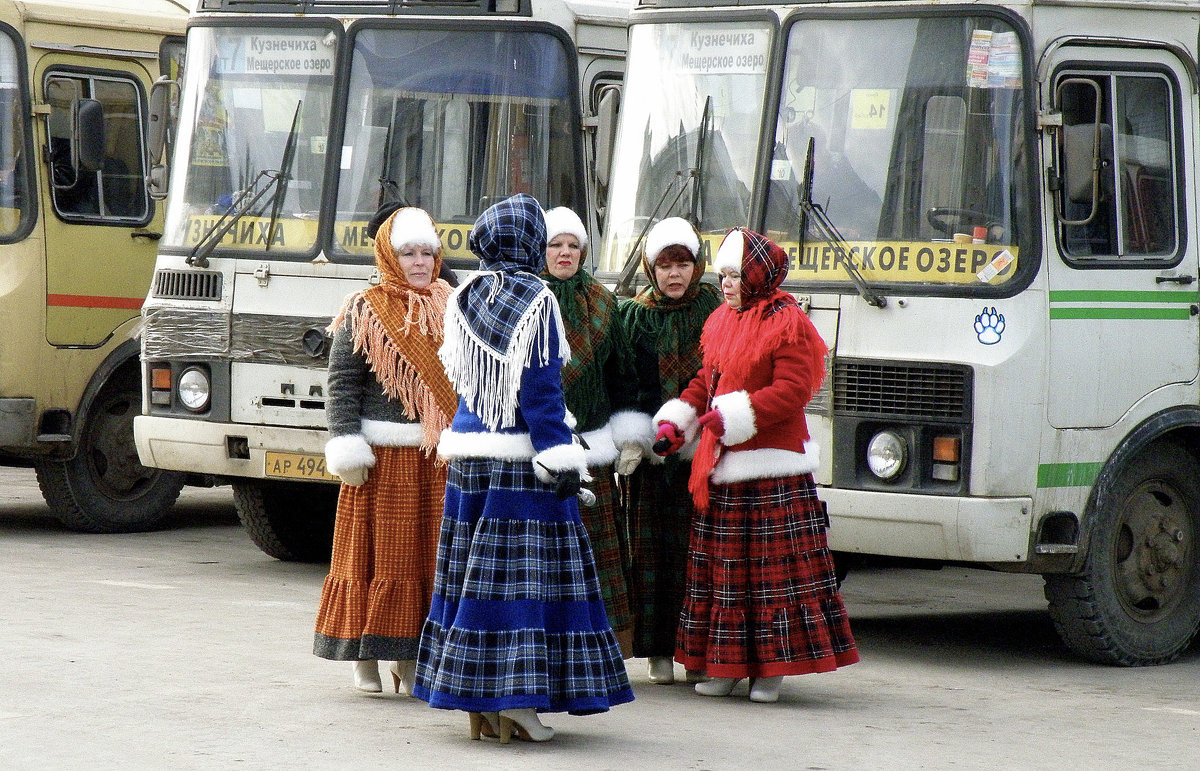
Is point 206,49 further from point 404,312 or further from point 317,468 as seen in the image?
point 404,312

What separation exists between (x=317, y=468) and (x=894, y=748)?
3957 millimetres

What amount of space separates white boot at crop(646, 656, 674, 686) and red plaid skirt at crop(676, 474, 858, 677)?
0.32 metres

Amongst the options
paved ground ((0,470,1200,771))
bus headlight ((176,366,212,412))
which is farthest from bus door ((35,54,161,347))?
paved ground ((0,470,1200,771))

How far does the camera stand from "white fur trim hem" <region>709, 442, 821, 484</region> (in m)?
6.97

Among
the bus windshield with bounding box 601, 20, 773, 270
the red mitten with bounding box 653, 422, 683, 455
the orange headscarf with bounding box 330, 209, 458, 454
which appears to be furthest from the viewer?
the bus windshield with bounding box 601, 20, 773, 270

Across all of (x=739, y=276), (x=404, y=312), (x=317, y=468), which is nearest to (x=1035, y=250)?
(x=739, y=276)

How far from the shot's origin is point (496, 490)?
599cm

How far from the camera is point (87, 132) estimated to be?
11203mm

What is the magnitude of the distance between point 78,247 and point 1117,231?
6.31 metres

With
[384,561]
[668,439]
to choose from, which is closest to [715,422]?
[668,439]

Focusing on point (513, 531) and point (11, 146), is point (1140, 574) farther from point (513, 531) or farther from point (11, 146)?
point (11, 146)

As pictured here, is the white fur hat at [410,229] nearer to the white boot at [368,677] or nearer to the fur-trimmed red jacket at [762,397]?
the fur-trimmed red jacket at [762,397]

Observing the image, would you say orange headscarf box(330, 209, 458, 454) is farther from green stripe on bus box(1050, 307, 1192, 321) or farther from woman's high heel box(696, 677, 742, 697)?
green stripe on bus box(1050, 307, 1192, 321)

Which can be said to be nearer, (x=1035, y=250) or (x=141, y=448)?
(x=1035, y=250)
